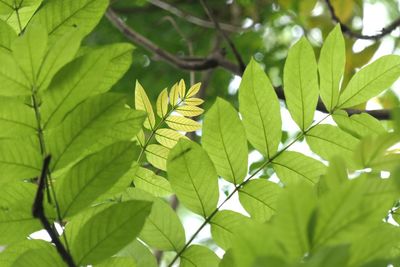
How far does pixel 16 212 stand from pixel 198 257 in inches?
8.5

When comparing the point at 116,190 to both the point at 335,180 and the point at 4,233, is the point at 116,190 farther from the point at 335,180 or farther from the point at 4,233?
the point at 335,180

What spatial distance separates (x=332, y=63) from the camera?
0.81 m

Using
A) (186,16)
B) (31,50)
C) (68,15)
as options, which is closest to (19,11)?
(68,15)

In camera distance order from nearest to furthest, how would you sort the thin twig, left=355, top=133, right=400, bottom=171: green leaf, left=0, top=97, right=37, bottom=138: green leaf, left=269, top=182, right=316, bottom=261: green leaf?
left=269, top=182, right=316, bottom=261: green leaf, left=355, top=133, right=400, bottom=171: green leaf, left=0, top=97, right=37, bottom=138: green leaf, the thin twig

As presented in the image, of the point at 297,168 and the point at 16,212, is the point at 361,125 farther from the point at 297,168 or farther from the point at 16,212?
the point at 16,212

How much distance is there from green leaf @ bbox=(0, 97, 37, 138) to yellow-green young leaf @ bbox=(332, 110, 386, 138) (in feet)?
1.28

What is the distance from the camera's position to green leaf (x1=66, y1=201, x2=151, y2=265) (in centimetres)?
63

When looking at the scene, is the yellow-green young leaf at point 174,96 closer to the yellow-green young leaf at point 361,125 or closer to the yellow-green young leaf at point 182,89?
the yellow-green young leaf at point 182,89

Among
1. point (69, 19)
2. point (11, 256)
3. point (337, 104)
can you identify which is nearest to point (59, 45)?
point (69, 19)

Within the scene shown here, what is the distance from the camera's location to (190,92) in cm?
92

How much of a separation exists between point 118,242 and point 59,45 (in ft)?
0.66

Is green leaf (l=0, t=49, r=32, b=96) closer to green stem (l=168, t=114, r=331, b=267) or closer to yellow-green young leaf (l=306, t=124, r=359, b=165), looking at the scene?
green stem (l=168, t=114, r=331, b=267)

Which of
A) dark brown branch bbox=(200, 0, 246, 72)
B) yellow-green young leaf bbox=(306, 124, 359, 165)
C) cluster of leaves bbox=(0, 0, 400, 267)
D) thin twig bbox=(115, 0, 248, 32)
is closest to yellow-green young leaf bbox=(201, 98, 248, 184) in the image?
cluster of leaves bbox=(0, 0, 400, 267)

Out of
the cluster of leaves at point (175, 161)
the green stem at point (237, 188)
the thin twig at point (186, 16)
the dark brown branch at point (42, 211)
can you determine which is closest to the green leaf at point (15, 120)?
the cluster of leaves at point (175, 161)
